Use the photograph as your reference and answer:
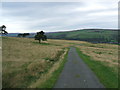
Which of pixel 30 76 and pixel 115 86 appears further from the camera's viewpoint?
pixel 30 76

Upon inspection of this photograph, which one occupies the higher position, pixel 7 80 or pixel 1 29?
pixel 1 29

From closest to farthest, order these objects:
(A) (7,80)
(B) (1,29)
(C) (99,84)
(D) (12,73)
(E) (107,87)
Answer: (E) (107,87), (C) (99,84), (A) (7,80), (D) (12,73), (B) (1,29)

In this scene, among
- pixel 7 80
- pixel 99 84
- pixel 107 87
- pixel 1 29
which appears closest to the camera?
pixel 107 87

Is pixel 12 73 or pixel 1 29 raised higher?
pixel 1 29

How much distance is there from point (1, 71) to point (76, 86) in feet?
30.4

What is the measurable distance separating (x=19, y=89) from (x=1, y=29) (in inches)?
3572

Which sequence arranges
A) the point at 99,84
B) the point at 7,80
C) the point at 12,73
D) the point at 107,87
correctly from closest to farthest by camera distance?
the point at 107,87 < the point at 99,84 < the point at 7,80 < the point at 12,73

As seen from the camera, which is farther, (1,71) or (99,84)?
(1,71)

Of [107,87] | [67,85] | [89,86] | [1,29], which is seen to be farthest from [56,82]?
[1,29]

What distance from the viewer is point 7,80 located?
1397 cm

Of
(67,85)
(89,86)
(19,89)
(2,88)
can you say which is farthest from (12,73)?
(89,86)

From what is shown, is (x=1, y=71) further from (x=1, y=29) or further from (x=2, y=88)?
(x=1, y=29)

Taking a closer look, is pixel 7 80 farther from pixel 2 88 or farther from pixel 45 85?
pixel 45 85

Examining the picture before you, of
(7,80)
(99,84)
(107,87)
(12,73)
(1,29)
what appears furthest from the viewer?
(1,29)
